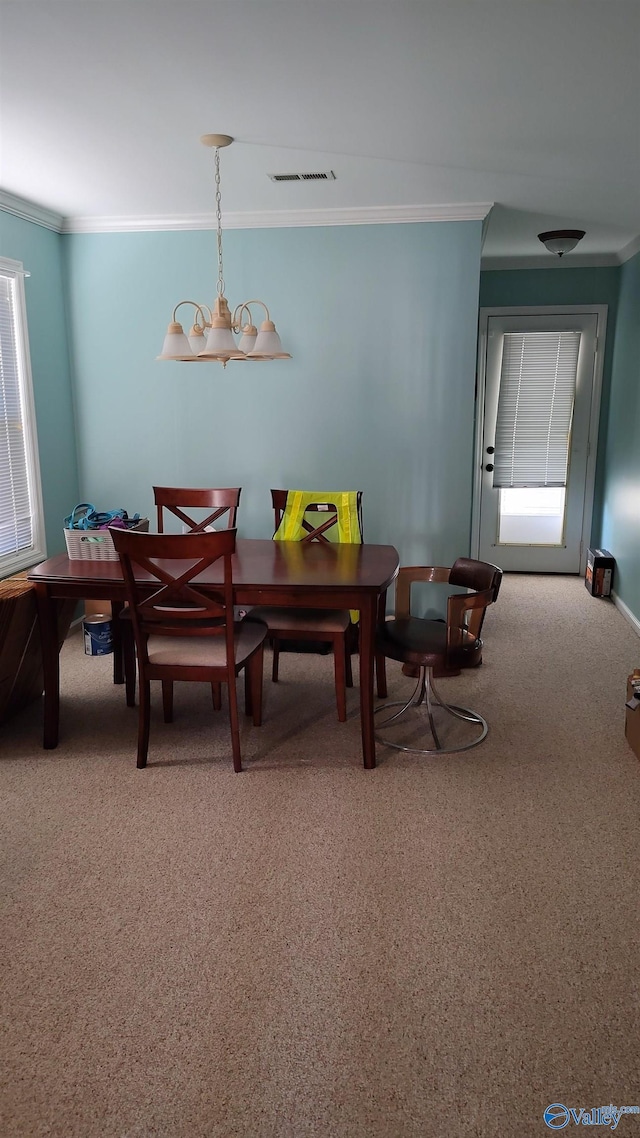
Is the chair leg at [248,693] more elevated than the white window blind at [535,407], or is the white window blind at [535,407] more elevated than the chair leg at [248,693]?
the white window blind at [535,407]

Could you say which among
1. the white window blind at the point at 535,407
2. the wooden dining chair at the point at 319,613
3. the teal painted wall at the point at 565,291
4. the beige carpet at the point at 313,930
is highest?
the teal painted wall at the point at 565,291

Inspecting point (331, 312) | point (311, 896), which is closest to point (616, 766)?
point (311, 896)

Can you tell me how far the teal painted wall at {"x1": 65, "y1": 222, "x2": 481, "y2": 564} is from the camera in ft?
14.7

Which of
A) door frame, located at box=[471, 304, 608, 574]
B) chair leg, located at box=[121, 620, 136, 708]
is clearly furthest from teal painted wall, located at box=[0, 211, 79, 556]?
door frame, located at box=[471, 304, 608, 574]

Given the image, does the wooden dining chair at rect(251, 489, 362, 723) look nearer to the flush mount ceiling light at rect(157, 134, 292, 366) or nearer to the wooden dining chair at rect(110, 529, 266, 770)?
the wooden dining chair at rect(110, 529, 266, 770)

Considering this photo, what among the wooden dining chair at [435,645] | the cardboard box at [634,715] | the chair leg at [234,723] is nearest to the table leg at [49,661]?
the chair leg at [234,723]

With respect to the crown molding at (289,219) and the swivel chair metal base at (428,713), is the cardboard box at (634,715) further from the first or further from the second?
the crown molding at (289,219)

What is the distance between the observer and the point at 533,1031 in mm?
1818

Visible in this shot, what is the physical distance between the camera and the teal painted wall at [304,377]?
14.7 feet

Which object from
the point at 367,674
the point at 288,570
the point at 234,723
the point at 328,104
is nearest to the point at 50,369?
the point at 288,570

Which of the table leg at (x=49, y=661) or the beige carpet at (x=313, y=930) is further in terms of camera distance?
the table leg at (x=49, y=661)

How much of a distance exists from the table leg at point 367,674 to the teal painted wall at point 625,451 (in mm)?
2646

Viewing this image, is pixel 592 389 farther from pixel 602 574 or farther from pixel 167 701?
pixel 167 701

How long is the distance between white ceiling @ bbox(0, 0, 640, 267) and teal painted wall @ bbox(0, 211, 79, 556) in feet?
0.98
